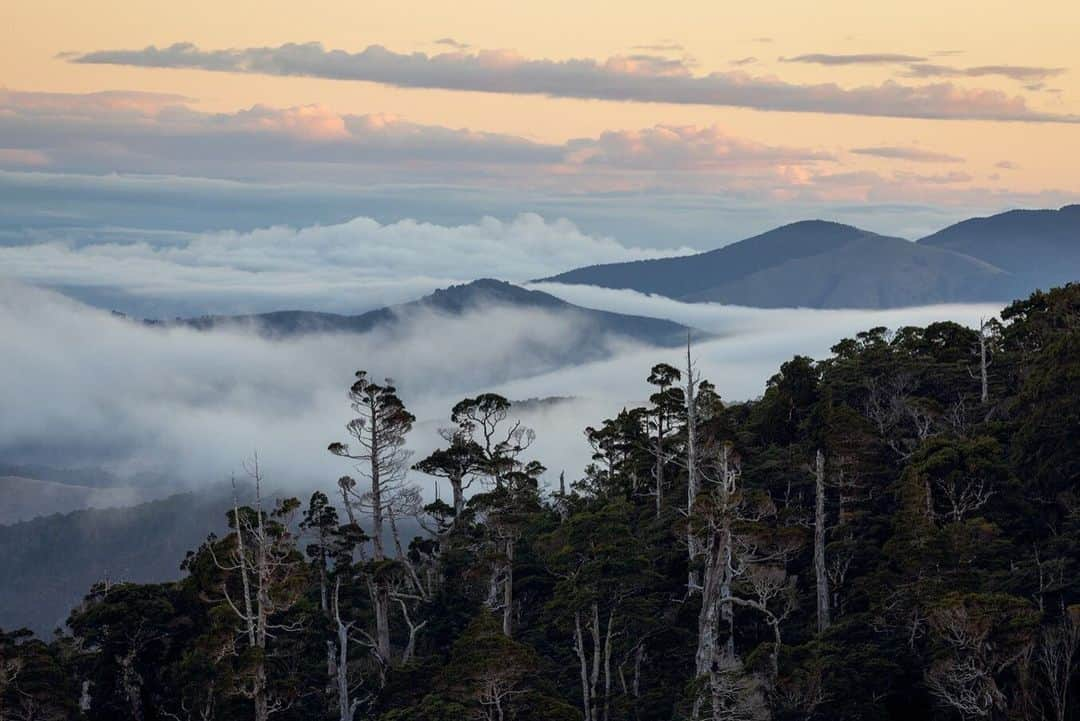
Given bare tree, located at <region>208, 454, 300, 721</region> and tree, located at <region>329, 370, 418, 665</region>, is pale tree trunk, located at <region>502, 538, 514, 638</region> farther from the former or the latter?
bare tree, located at <region>208, 454, 300, 721</region>

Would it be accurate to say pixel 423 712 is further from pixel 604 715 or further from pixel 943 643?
pixel 943 643

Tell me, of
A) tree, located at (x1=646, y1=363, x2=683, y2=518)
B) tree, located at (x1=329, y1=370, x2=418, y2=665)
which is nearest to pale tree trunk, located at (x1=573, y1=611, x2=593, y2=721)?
tree, located at (x1=329, y1=370, x2=418, y2=665)

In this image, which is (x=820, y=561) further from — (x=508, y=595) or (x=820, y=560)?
(x=508, y=595)

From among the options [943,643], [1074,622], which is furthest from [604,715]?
[1074,622]

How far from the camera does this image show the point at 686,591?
5859cm

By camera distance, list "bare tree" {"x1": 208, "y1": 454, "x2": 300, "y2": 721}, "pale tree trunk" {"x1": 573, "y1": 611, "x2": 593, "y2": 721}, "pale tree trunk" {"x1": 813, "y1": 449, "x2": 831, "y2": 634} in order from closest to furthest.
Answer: "bare tree" {"x1": 208, "y1": 454, "x2": 300, "y2": 721}, "pale tree trunk" {"x1": 573, "y1": 611, "x2": 593, "y2": 721}, "pale tree trunk" {"x1": 813, "y1": 449, "x2": 831, "y2": 634}

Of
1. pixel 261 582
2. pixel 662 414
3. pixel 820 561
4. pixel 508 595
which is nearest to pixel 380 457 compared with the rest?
pixel 508 595

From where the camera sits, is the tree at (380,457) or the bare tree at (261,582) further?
the tree at (380,457)

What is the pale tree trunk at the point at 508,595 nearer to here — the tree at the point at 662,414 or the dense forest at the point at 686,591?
the dense forest at the point at 686,591

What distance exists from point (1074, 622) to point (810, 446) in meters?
22.2

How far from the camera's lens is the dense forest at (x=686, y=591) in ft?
151

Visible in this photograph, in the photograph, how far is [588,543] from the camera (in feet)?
190

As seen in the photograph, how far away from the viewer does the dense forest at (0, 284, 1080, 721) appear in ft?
151

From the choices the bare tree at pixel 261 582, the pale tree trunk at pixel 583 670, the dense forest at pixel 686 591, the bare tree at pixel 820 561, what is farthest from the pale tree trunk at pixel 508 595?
the bare tree at pixel 820 561
